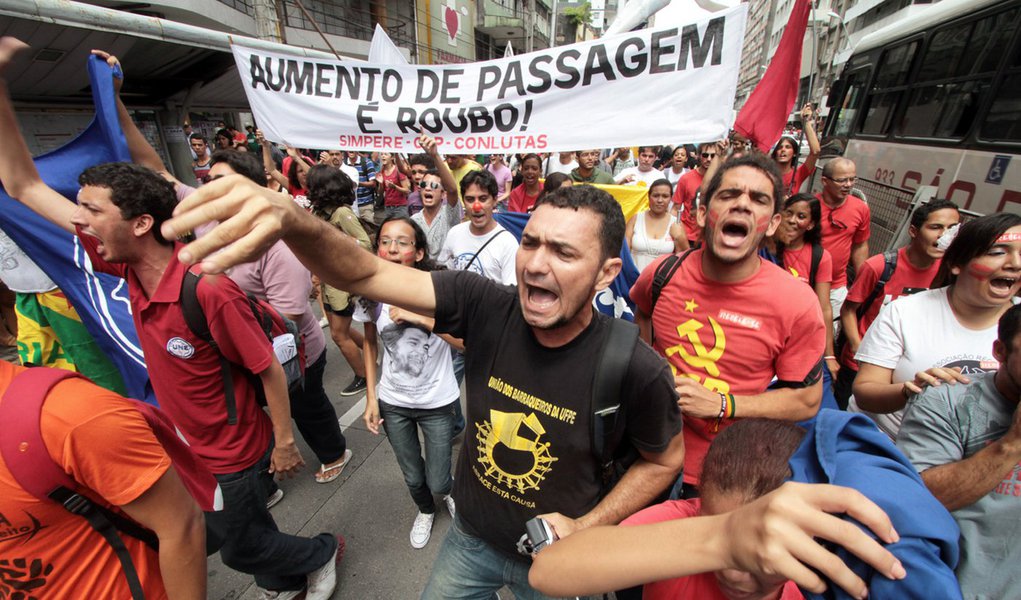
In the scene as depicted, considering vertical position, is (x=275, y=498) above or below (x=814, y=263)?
below

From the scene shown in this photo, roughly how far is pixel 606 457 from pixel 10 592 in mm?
1633

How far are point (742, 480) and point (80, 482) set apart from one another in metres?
1.61

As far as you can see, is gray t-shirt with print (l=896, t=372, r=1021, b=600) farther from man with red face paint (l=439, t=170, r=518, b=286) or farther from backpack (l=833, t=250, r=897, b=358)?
man with red face paint (l=439, t=170, r=518, b=286)

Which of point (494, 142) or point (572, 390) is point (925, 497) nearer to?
point (572, 390)

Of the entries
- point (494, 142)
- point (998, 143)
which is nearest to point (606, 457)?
point (494, 142)

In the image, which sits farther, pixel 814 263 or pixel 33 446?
pixel 814 263

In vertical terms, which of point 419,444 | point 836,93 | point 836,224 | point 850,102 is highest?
point 836,93

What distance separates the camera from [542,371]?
4.56 feet

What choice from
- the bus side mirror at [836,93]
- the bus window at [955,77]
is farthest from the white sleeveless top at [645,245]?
the bus side mirror at [836,93]

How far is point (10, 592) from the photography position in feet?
3.82

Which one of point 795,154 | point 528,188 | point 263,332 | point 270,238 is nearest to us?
point 270,238

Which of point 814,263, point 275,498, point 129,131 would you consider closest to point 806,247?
point 814,263

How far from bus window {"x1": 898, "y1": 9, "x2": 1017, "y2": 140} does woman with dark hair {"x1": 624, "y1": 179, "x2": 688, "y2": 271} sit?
3.27 meters

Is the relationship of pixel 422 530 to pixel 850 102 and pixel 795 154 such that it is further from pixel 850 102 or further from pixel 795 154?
pixel 850 102
